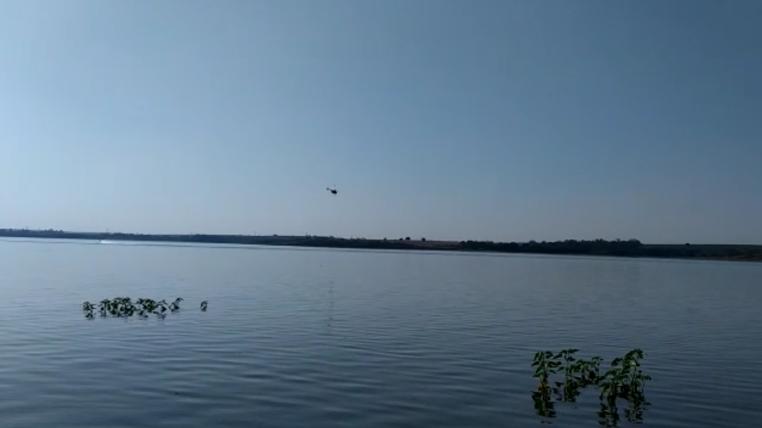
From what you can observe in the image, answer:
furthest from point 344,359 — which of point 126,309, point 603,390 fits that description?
point 126,309

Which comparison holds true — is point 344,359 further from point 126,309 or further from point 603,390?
point 126,309

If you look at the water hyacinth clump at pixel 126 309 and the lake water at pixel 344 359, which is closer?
the lake water at pixel 344 359

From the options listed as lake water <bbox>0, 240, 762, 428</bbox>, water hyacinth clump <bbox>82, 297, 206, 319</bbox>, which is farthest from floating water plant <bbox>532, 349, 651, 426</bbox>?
water hyacinth clump <bbox>82, 297, 206, 319</bbox>

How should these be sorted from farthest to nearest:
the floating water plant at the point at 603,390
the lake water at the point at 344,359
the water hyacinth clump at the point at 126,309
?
1. the water hyacinth clump at the point at 126,309
2. the floating water plant at the point at 603,390
3. the lake water at the point at 344,359

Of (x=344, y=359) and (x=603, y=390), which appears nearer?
(x=603, y=390)

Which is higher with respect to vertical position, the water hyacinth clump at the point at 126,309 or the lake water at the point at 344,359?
the water hyacinth clump at the point at 126,309

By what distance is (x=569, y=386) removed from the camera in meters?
20.0

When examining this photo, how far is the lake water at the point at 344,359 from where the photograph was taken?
1678 cm

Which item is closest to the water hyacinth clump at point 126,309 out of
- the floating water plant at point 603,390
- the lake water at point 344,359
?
the lake water at point 344,359

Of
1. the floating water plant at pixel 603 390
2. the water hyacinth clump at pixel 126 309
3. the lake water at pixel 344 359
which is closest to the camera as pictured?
the lake water at pixel 344 359

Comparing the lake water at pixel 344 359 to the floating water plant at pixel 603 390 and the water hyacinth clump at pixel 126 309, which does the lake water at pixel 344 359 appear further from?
the water hyacinth clump at pixel 126 309

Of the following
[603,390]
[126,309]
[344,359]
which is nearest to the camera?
[603,390]

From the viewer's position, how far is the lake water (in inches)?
661

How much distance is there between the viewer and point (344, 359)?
78.7 ft
